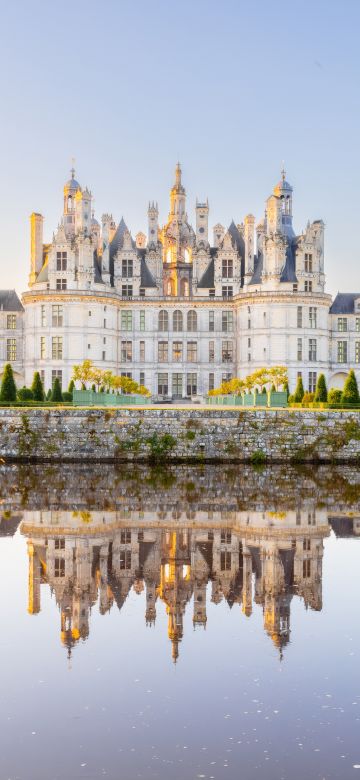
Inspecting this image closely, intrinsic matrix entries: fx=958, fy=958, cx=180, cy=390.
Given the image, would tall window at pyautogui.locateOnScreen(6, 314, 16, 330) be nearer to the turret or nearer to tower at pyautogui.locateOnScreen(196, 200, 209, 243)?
the turret

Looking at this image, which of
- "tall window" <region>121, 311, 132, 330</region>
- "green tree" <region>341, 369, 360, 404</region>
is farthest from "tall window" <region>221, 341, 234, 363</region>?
"green tree" <region>341, 369, 360, 404</region>

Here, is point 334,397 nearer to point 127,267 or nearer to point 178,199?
point 127,267

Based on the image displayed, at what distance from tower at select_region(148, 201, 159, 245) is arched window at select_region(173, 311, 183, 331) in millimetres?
5724

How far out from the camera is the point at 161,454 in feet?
106

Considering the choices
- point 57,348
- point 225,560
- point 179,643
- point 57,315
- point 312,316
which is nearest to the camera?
point 179,643

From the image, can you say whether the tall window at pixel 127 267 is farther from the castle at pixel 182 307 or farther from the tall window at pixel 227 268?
the tall window at pixel 227 268

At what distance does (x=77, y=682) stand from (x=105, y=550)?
6.42 m

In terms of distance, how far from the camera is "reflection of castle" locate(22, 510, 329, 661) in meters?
12.7


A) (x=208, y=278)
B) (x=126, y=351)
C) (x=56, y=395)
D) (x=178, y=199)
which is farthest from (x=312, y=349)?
(x=56, y=395)

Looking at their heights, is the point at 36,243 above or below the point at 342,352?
above

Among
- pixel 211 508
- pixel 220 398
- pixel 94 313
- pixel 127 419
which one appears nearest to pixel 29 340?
pixel 94 313

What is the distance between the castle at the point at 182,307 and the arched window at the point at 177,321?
0.07 m

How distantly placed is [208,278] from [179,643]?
57.6 m

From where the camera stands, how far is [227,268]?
219ft
